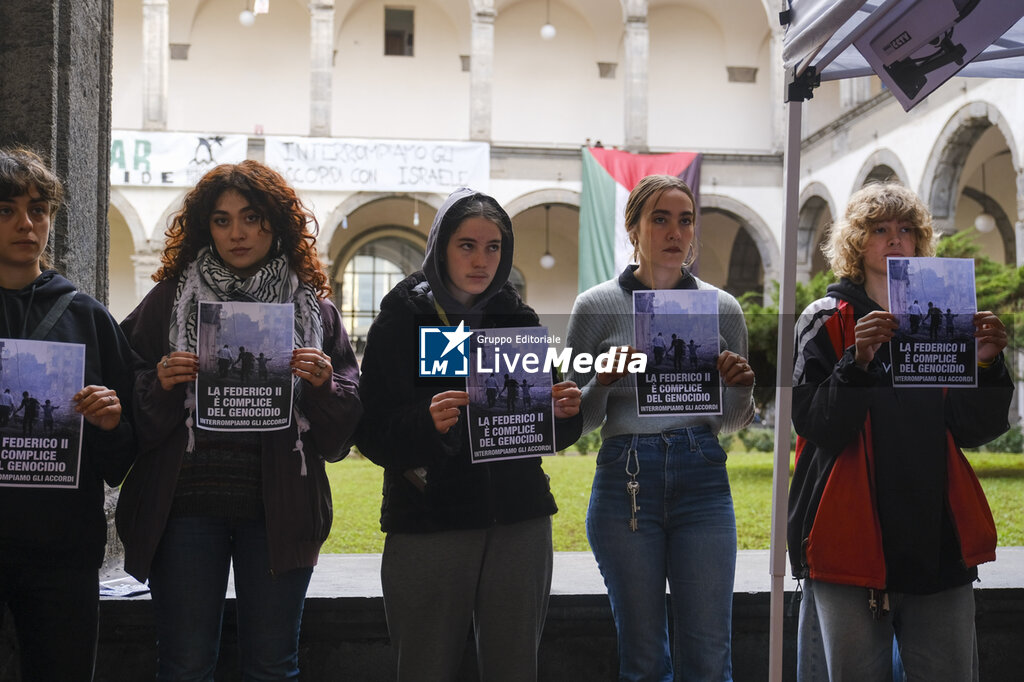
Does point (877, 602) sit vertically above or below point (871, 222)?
below

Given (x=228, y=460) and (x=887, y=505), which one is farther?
(x=887, y=505)

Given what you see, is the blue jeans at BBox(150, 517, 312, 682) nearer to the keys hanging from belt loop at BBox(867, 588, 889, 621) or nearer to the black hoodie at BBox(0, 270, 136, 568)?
the black hoodie at BBox(0, 270, 136, 568)

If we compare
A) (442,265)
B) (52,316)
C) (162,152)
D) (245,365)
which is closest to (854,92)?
(162,152)

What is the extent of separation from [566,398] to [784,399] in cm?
63

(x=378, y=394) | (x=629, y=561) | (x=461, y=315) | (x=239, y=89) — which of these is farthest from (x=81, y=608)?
(x=239, y=89)

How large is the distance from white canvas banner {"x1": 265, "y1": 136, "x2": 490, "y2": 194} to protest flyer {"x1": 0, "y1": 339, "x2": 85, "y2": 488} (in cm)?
1601

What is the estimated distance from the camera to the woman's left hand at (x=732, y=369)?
2.47 metres

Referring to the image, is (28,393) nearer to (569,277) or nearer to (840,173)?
(840,173)

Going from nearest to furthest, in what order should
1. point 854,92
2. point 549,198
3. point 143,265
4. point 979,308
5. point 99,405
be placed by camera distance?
point 99,405
point 979,308
point 854,92
point 143,265
point 549,198

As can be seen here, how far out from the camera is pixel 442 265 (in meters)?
2.43

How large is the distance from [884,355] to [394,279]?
2092cm

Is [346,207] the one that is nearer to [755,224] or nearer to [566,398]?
[755,224]

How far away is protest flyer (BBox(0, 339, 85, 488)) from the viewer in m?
2.20

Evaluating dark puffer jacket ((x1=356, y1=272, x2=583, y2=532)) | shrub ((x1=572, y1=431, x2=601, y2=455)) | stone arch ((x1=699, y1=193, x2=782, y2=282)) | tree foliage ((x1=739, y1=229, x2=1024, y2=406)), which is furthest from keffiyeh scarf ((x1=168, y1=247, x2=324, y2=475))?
stone arch ((x1=699, y1=193, x2=782, y2=282))
